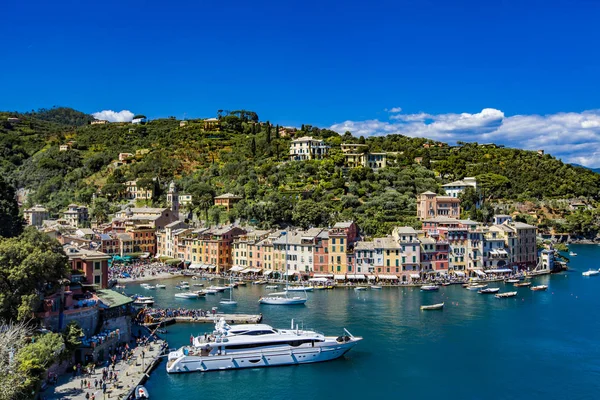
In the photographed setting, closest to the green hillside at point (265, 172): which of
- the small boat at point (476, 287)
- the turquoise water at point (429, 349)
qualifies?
the small boat at point (476, 287)

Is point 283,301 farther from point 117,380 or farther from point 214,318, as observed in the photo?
point 117,380

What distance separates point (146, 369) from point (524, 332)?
30.4m

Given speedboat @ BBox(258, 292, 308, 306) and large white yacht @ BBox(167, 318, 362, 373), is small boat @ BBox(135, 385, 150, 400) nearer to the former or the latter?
large white yacht @ BBox(167, 318, 362, 373)

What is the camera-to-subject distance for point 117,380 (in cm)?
3122

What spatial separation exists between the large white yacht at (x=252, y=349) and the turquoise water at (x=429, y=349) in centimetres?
58

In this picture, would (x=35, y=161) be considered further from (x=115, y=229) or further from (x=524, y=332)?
(x=524, y=332)

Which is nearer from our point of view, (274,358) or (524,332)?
(274,358)

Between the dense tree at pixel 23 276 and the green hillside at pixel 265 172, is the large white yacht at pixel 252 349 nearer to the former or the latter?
the dense tree at pixel 23 276

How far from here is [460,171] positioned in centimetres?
11188

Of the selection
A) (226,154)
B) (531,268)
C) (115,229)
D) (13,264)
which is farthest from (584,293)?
(226,154)

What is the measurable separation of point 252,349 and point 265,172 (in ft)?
239

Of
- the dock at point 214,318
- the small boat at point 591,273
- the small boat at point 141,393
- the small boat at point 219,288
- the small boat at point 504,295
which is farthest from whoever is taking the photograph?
the small boat at point 591,273

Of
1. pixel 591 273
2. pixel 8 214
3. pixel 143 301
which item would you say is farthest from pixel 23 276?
pixel 591 273

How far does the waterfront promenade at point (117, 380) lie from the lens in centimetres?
2877
